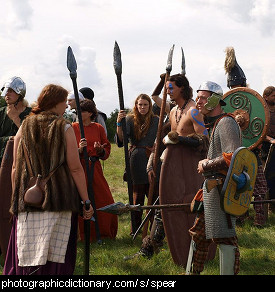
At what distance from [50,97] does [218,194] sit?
54.7 inches

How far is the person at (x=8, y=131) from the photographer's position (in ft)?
17.0

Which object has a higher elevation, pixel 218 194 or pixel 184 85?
pixel 184 85

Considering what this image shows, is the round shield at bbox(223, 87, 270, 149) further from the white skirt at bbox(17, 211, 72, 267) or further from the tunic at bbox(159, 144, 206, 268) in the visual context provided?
the white skirt at bbox(17, 211, 72, 267)

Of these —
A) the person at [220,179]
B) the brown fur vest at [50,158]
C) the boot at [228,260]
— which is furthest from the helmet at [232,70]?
the brown fur vest at [50,158]

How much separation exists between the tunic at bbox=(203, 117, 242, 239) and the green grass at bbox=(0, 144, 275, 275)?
111 centimetres

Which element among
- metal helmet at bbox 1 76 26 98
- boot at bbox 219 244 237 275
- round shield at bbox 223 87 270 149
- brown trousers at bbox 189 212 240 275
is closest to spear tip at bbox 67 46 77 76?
metal helmet at bbox 1 76 26 98

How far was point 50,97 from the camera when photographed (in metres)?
3.87

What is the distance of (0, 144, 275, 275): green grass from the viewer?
514cm


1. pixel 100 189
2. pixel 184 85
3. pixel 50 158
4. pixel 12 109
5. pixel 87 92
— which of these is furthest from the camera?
pixel 87 92

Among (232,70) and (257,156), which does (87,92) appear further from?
(257,156)

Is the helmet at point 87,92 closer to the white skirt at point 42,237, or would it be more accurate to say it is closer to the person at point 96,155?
the person at point 96,155


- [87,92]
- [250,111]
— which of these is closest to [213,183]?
[250,111]

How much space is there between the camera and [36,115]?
3.86m
